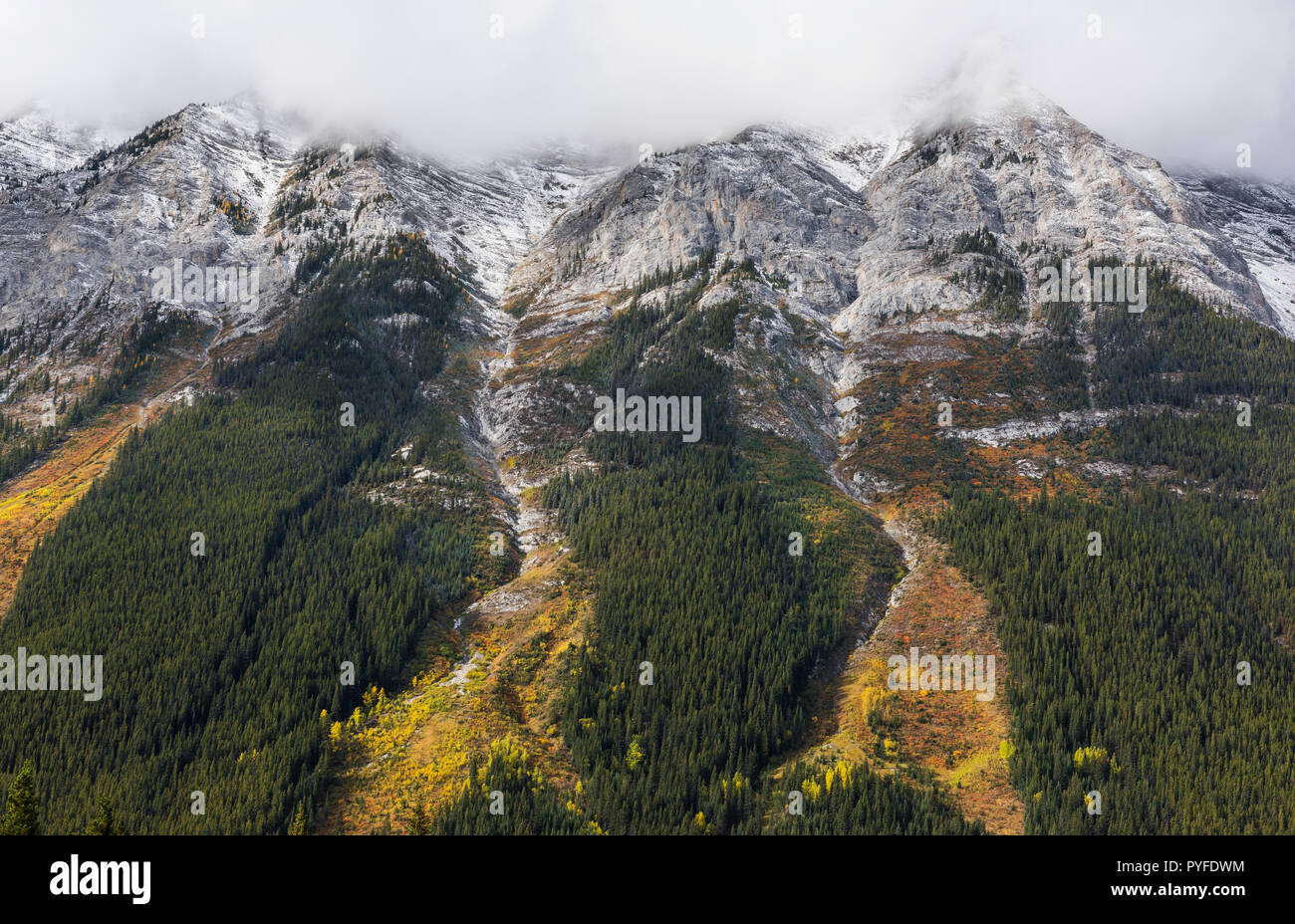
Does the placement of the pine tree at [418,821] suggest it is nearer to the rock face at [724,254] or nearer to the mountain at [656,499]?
the mountain at [656,499]

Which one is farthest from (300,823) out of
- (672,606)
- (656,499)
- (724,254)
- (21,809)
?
(724,254)

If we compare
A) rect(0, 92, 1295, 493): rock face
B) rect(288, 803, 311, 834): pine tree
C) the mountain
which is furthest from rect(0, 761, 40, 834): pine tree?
rect(0, 92, 1295, 493): rock face

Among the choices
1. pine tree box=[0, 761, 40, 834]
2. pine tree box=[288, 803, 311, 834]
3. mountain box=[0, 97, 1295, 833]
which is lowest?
pine tree box=[288, 803, 311, 834]

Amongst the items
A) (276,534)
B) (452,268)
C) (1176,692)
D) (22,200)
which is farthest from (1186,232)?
(22,200)

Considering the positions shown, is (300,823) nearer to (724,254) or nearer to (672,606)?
(672,606)

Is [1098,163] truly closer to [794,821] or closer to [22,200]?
[794,821]

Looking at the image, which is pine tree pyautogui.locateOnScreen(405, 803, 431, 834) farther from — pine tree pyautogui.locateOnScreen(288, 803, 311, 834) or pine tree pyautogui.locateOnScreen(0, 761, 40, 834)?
pine tree pyautogui.locateOnScreen(0, 761, 40, 834)

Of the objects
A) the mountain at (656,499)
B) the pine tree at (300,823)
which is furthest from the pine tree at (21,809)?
the pine tree at (300,823)
